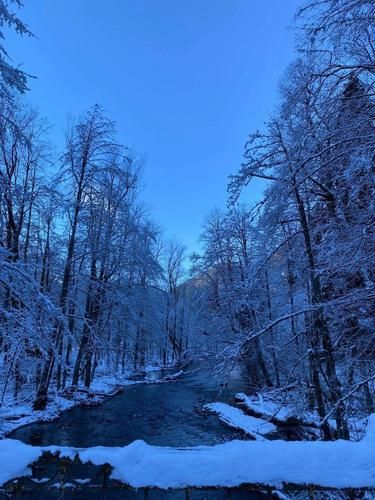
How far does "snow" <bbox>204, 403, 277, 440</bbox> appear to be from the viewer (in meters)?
10.4

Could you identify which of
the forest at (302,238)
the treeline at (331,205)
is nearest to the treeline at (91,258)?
the forest at (302,238)

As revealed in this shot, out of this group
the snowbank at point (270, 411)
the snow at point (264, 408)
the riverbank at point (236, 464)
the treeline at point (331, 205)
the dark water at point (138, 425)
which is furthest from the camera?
the snow at point (264, 408)

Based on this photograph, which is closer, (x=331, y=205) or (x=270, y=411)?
(x=331, y=205)

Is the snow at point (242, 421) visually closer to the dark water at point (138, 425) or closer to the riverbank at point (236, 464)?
the dark water at point (138, 425)

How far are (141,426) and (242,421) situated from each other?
352cm

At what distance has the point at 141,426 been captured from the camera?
1161cm

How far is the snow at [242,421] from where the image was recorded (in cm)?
1038

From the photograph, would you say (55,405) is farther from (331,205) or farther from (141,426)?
(331,205)

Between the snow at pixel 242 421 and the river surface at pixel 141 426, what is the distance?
312 millimetres

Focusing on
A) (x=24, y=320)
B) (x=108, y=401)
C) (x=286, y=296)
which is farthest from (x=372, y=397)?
(x=108, y=401)

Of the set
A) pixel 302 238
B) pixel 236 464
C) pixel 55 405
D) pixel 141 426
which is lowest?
pixel 141 426

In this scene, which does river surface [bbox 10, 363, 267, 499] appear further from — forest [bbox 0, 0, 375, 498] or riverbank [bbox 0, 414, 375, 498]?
riverbank [bbox 0, 414, 375, 498]

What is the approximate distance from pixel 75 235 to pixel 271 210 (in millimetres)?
12589

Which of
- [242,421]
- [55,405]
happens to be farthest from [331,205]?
[55,405]
